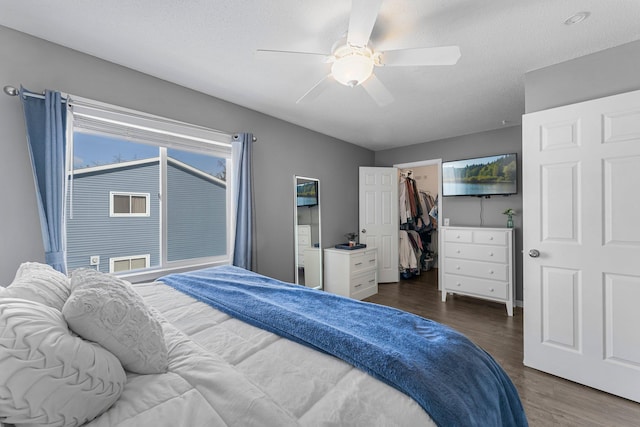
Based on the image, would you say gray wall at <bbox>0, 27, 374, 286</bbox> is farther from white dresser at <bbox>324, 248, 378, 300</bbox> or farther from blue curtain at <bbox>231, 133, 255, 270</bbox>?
white dresser at <bbox>324, 248, 378, 300</bbox>

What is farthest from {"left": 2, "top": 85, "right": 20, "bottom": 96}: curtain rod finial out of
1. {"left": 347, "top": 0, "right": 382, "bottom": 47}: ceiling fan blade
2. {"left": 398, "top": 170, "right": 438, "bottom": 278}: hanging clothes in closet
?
{"left": 398, "top": 170, "right": 438, "bottom": 278}: hanging clothes in closet

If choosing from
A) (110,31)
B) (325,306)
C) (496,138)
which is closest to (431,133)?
(496,138)

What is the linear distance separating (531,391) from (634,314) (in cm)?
82

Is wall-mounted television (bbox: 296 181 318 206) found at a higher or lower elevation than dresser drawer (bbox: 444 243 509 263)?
higher

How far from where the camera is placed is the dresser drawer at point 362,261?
12.3ft

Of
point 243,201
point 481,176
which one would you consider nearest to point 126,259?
point 243,201

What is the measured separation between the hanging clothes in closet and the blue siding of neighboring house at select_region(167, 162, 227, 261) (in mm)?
3245

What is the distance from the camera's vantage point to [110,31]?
1.71 meters

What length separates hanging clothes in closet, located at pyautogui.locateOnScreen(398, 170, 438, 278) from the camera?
482 cm

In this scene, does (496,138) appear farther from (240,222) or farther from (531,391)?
(240,222)

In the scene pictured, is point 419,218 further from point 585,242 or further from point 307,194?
point 585,242

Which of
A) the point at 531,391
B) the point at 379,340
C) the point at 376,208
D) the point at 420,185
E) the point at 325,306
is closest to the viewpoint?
the point at 379,340

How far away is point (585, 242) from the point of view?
1865 mm

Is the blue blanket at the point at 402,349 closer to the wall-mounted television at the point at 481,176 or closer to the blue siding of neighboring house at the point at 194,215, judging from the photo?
the blue siding of neighboring house at the point at 194,215
